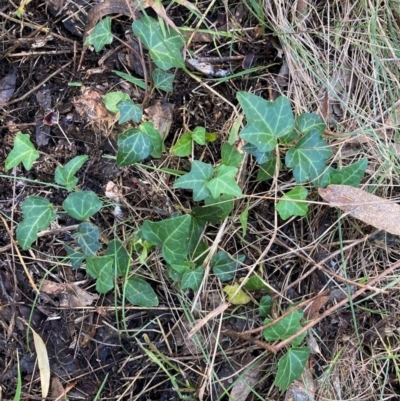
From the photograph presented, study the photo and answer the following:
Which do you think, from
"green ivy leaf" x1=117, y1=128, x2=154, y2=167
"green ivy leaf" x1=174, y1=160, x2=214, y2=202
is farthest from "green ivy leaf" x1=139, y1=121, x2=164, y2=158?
"green ivy leaf" x1=174, y1=160, x2=214, y2=202

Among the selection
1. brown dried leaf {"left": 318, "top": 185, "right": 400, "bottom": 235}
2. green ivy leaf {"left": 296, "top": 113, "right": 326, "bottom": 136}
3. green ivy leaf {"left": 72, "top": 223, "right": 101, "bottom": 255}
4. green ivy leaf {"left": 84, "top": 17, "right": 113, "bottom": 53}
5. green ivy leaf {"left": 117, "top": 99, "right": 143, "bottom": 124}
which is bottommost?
green ivy leaf {"left": 72, "top": 223, "right": 101, "bottom": 255}

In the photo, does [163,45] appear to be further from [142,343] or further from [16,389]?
[16,389]

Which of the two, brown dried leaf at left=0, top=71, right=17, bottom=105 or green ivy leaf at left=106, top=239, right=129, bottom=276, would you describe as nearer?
green ivy leaf at left=106, top=239, right=129, bottom=276

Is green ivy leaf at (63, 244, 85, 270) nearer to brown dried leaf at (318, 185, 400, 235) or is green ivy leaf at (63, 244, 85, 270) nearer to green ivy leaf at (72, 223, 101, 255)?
green ivy leaf at (72, 223, 101, 255)

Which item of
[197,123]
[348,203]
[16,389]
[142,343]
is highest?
[197,123]

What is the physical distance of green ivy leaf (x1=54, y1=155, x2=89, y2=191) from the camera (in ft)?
5.22

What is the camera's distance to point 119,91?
1.71 meters

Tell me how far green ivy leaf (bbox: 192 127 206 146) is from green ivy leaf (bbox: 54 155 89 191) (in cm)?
34

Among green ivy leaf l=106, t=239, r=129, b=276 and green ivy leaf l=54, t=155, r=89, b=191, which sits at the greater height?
green ivy leaf l=54, t=155, r=89, b=191

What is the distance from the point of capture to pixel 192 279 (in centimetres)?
159

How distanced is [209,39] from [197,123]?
0.90 ft

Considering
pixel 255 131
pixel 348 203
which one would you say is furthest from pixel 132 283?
pixel 348 203

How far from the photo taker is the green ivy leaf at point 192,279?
158 cm

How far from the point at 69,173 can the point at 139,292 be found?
1.32ft
